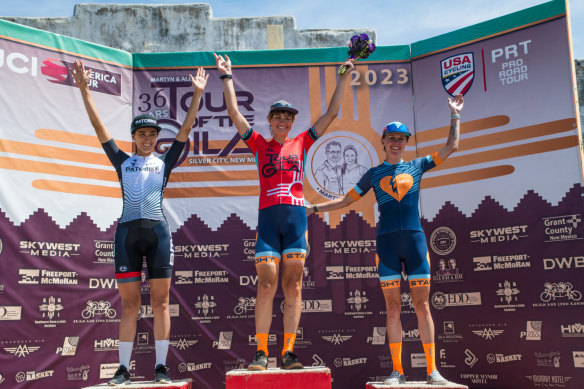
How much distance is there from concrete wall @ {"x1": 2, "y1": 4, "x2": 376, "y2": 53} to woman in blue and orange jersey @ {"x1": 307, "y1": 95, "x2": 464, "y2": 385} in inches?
182

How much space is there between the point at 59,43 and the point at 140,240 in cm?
342

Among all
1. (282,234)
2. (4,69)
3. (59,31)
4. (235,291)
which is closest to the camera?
(282,234)

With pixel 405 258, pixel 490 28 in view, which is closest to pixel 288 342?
pixel 405 258

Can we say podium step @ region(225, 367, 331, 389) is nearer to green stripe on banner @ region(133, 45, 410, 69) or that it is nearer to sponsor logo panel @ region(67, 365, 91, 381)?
sponsor logo panel @ region(67, 365, 91, 381)

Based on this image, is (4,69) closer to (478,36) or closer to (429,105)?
(429,105)

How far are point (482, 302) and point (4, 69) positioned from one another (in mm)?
5966

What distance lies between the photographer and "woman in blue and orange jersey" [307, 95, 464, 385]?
4.28 meters

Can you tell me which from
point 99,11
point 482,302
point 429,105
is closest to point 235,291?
point 482,302

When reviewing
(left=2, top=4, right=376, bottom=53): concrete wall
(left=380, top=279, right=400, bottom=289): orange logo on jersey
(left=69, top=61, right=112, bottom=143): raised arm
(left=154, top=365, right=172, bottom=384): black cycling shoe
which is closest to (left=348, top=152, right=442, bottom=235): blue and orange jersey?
(left=380, top=279, right=400, bottom=289): orange logo on jersey

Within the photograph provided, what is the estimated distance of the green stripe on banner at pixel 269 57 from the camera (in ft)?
22.2

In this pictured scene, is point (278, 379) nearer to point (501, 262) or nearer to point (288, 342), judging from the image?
point (288, 342)

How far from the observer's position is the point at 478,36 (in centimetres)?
642

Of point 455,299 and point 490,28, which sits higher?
point 490,28

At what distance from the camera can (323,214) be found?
6582 mm
